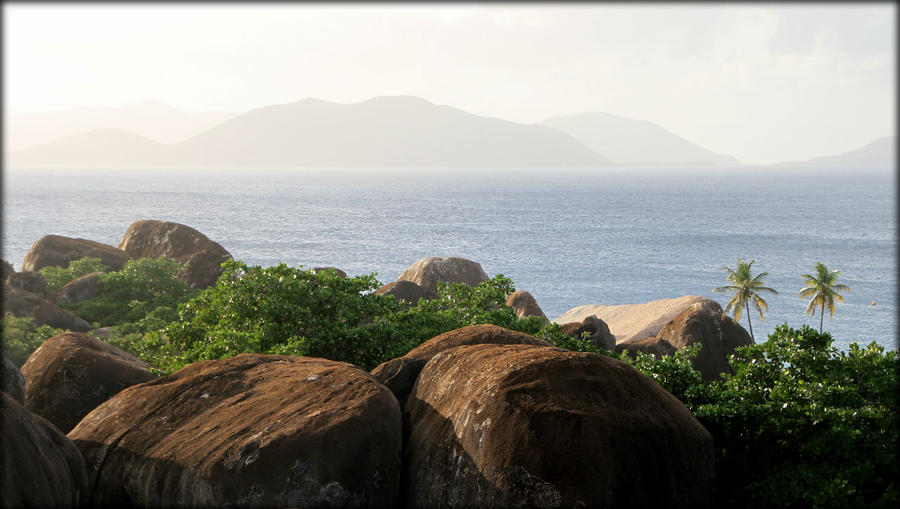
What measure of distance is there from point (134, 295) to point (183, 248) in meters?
10.5

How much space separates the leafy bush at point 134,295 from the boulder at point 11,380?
24.1 m

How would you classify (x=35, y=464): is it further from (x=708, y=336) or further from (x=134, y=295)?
(x=708, y=336)

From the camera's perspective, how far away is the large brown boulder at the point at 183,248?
45.4 metres

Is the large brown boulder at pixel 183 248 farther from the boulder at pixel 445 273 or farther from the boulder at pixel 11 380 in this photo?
the boulder at pixel 11 380

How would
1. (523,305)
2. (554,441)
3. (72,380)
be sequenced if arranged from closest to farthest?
(554,441) → (72,380) → (523,305)

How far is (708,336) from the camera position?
40.1 metres

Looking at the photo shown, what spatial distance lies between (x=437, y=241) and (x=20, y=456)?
378 feet

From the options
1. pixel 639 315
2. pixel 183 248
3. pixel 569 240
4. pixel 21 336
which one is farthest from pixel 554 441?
pixel 569 240

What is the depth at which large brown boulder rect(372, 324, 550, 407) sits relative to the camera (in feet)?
44.8

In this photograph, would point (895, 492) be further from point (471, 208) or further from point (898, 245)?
point (471, 208)

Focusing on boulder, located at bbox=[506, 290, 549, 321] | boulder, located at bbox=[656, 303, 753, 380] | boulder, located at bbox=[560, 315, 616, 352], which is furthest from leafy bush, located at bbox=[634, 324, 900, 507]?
boulder, located at bbox=[506, 290, 549, 321]

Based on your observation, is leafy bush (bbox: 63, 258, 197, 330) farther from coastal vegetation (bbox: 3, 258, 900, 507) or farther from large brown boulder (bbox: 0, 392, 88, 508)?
large brown boulder (bbox: 0, 392, 88, 508)

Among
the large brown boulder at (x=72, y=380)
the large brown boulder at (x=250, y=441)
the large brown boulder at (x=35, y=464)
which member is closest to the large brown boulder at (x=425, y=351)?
the large brown boulder at (x=250, y=441)

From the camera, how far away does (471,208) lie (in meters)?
186
